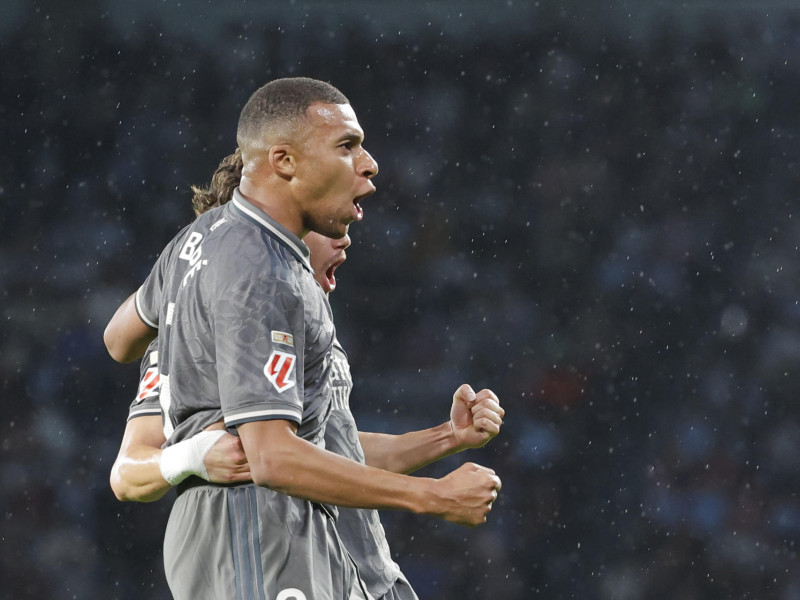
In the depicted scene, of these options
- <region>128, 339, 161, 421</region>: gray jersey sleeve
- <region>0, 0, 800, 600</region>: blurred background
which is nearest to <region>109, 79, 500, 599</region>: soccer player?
<region>128, 339, 161, 421</region>: gray jersey sleeve

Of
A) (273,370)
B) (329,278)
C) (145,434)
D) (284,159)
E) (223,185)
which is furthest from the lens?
(329,278)

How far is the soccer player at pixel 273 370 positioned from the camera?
181 cm

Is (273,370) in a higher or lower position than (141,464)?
higher

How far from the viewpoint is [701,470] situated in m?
5.72

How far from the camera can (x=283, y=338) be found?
6.02 ft

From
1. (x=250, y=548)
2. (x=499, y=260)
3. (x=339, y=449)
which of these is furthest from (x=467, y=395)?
(x=499, y=260)

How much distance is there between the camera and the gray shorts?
6.26ft

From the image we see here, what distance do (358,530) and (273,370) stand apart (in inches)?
37.3

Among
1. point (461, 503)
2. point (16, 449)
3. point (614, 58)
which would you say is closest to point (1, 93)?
point (16, 449)

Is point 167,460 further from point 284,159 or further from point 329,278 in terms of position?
point 329,278

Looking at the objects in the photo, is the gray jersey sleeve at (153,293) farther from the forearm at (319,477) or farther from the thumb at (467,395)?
the thumb at (467,395)

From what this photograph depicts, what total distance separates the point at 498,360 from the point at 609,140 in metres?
1.45

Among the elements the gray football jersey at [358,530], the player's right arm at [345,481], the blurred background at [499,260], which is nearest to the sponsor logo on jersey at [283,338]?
the player's right arm at [345,481]

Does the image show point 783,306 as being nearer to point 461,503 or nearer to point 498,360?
point 498,360
